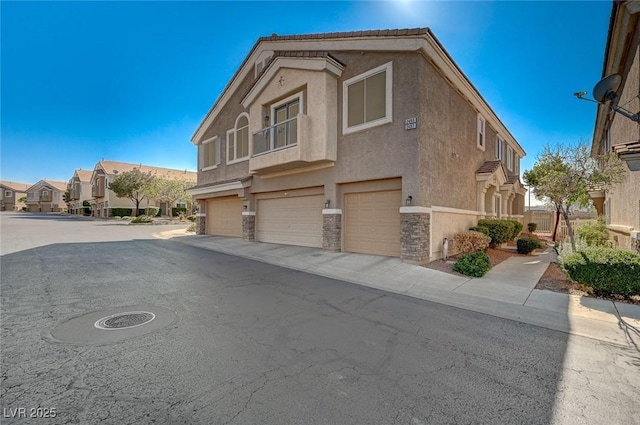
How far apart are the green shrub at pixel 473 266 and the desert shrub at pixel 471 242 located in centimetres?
215

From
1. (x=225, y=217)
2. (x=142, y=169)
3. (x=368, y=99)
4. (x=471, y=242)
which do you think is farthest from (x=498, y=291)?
(x=142, y=169)

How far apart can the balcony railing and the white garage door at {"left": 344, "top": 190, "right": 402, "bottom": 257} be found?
12.1 feet

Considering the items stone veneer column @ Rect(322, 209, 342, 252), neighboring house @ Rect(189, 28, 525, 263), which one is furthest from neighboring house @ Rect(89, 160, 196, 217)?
stone veneer column @ Rect(322, 209, 342, 252)

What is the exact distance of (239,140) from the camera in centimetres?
1808

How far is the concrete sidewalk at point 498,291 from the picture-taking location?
16.5 ft

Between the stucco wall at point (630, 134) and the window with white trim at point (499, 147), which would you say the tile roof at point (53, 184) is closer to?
the window with white trim at point (499, 147)

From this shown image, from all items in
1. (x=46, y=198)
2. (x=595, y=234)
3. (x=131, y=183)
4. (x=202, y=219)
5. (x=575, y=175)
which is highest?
(x=131, y=183)

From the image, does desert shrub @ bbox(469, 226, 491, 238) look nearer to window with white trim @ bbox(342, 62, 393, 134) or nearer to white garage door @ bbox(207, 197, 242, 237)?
window with white trim @ bbox(342, 62, 393, 134)

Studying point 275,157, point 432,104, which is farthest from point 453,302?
point 275,157

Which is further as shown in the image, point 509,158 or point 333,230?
point 509,158

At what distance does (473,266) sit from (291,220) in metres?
8.84

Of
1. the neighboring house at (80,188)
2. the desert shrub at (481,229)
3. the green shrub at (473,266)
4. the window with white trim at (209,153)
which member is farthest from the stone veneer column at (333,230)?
the neighboring house at (80,188)

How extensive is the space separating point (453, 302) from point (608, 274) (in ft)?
10.7

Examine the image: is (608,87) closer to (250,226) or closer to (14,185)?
(250,226)
